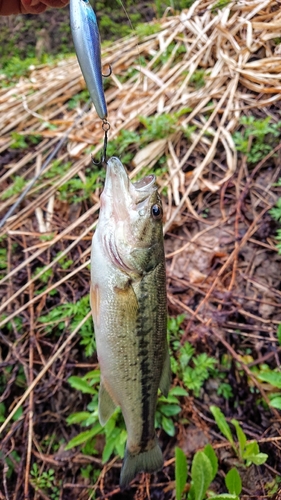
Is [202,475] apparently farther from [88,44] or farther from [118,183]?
[88,44]

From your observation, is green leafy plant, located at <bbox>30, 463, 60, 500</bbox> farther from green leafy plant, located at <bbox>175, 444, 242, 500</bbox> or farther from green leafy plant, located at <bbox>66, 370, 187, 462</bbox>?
green leafy plant, located at <bbox>175, 444, 242, 500</bbox>

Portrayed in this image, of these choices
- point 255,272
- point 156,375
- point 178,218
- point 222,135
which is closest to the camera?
point 156,375

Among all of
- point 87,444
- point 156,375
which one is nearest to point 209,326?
point 156,375

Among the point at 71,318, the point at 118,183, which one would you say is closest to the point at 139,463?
the point at 71,318

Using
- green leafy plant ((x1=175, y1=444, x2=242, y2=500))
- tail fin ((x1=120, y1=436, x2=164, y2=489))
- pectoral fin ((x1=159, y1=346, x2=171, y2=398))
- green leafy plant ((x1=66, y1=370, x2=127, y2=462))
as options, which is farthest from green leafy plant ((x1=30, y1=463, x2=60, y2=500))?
pectoral fin ((x1=159, y1=346, x2=171, y2=398))

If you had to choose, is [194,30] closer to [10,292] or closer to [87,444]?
[10,292]

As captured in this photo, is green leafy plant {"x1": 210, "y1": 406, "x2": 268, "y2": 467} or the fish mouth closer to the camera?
the fish mouth

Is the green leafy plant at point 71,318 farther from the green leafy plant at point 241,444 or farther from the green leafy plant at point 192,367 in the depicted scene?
the green leafy plant at point 241,444

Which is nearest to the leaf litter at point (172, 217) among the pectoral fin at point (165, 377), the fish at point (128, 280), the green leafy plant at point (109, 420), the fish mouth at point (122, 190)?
the green leafy plant at point (109, 420)
